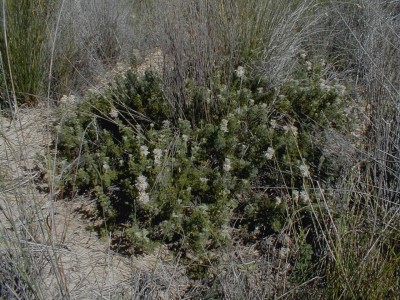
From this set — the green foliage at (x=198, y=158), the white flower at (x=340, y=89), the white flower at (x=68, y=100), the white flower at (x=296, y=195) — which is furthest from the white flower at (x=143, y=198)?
the white flower at (x=340, y=89)

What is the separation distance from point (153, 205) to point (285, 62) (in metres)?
1.61

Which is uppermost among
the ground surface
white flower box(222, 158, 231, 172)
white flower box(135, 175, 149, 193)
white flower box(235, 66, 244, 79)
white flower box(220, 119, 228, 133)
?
white flower box(235, 66, 244, 79)

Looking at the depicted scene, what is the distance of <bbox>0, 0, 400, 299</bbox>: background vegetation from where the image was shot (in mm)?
2020

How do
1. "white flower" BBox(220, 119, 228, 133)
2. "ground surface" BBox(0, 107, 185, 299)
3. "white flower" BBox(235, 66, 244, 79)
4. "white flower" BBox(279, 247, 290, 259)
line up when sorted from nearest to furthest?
"ground surface" BBox(0, 107, 185, 299)
"white flower" BBox(279, 247, 290, 259)
"white flower" BBox(220, 119, 228, 133)
"white flower" BBox(235, 66, 244, 79)

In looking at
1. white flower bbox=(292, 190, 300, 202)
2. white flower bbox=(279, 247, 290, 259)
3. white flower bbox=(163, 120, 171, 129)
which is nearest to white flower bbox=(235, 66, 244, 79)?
white flower bbox=(163, 120, 171, 129)

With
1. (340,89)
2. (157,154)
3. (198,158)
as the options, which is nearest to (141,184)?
(157,154)

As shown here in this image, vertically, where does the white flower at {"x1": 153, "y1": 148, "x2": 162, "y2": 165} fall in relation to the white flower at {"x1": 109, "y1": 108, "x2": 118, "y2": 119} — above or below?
below

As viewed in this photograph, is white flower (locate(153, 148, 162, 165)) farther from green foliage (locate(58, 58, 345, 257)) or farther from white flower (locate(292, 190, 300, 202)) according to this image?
white flower (locate(292, 190, 300, 202))

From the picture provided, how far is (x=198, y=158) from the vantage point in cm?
261

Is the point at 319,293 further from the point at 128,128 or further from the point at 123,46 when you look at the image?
the point at 123,46

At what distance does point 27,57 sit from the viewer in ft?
9.86

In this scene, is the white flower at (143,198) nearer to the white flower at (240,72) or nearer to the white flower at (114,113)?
the white flower at (114,113)

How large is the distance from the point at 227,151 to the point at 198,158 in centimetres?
16

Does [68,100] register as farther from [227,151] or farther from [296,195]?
[296,195]
